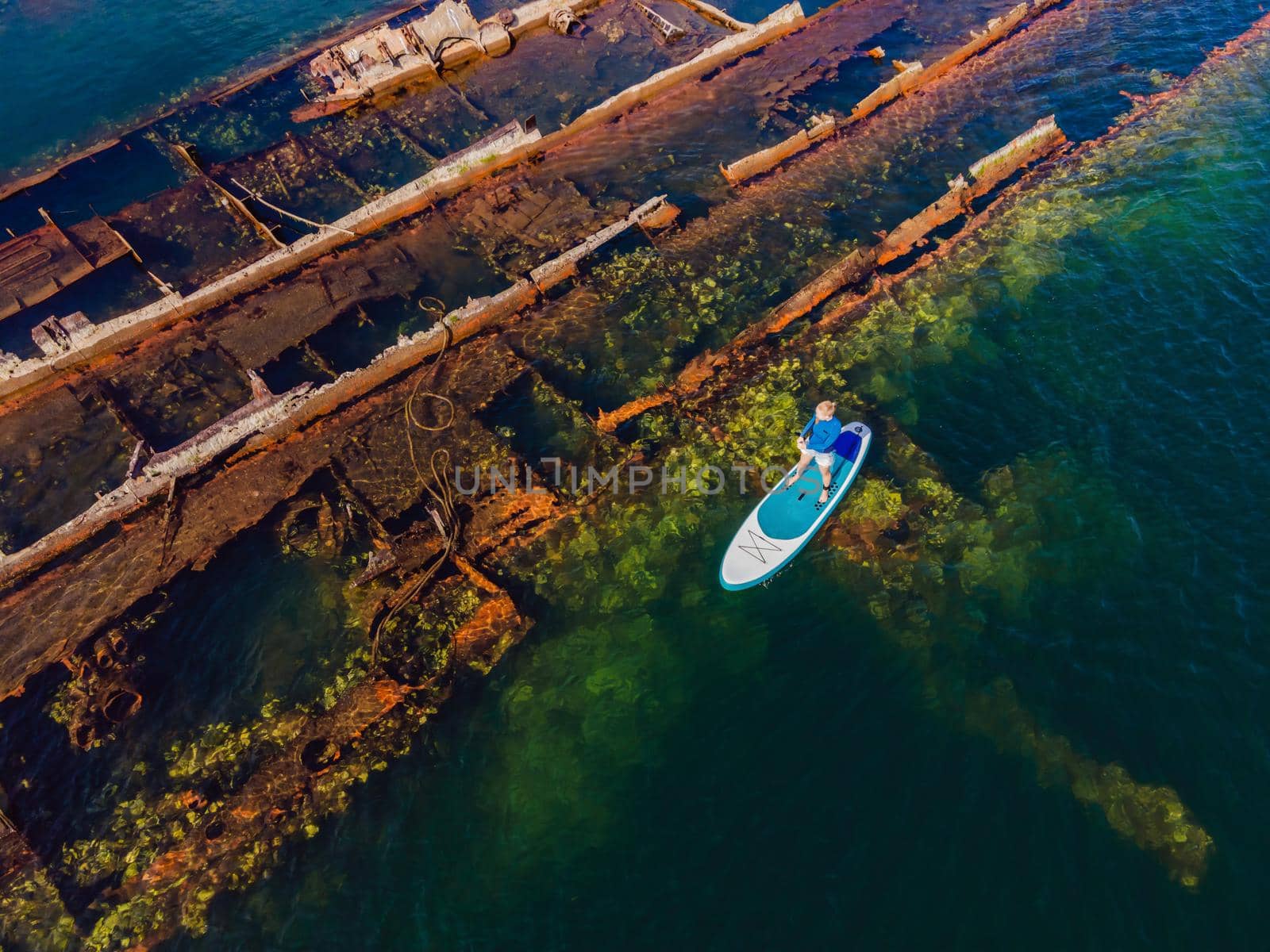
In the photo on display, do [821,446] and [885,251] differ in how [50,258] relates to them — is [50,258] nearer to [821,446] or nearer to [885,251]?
[821,446]

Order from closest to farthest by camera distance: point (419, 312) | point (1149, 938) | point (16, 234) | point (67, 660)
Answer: point (1149, 938) → point (67, 660) → point (419, 312) → point (16, 234)

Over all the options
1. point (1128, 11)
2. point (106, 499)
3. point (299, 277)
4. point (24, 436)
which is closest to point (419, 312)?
point (299, 277)

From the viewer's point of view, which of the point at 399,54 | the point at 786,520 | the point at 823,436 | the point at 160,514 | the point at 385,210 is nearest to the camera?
the point at 823,436

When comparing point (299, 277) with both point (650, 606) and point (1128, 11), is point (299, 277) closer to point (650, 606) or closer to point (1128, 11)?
point (650, 606)

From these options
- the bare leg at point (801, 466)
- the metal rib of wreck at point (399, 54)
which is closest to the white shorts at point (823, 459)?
the bare leg at point (801, 466)

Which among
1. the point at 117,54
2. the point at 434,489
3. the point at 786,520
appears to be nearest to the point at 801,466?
the point at 786,520

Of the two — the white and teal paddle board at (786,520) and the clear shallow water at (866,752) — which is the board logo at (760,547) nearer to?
the white and teal paddle board at (786,520)
